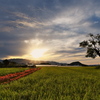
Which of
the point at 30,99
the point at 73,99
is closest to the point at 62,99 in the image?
the point at 73,99

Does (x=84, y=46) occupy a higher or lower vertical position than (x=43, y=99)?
higher

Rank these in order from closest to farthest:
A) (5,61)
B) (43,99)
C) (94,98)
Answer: (43,99) < (94,98) < (5,61)

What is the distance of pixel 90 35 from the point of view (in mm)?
56594

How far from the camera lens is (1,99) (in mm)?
4980

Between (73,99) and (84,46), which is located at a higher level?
(84,46)

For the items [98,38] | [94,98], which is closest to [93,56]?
[98,38]

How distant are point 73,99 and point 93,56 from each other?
54.6 m

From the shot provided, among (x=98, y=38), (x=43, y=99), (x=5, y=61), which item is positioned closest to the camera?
(x=43, y=99)

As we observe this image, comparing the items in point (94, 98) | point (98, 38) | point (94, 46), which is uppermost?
point (98, 38)

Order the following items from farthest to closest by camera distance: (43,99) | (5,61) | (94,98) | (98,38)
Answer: (5,61), (98,38), (94,98), (43,99)

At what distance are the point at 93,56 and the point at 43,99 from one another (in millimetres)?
55276

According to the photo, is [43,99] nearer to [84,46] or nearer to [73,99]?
[73,99]

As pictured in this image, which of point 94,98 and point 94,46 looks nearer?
point 94,98

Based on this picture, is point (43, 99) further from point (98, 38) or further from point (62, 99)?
point (98, 38)
